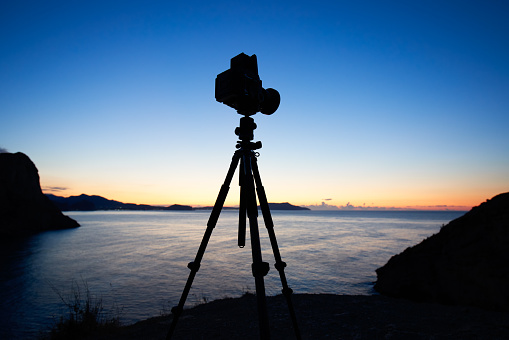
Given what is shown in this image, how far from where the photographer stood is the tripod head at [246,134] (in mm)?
2455

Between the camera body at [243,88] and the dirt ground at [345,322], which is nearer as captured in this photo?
the camera body at [243,88]

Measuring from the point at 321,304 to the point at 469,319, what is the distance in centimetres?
269

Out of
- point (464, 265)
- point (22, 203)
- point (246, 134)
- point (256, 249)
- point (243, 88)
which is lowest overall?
point (22, 203)

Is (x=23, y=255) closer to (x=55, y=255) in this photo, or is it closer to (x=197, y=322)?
(x=55, y=255)

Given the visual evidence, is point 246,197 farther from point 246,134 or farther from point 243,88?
point 243,88

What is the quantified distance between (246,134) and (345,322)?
408 centimetres

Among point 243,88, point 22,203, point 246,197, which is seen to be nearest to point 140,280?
point 246,197

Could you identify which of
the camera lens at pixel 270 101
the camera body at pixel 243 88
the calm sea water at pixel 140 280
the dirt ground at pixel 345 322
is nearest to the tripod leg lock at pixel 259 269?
the camera body at pixel 243 88

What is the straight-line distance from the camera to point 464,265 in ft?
20.4

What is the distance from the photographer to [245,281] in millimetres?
13555

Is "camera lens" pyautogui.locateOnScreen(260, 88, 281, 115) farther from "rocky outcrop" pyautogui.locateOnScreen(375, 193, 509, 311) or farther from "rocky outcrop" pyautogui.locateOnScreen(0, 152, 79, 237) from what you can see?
"rocky outcrop" pyautogui.locateOnScreen(0, 152, 79, 237)

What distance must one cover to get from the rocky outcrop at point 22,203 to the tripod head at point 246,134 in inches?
2078

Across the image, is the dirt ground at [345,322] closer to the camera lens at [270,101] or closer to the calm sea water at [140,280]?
the camera lens at [270,101]

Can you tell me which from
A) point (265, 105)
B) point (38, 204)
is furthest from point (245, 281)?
point (38, 204)
